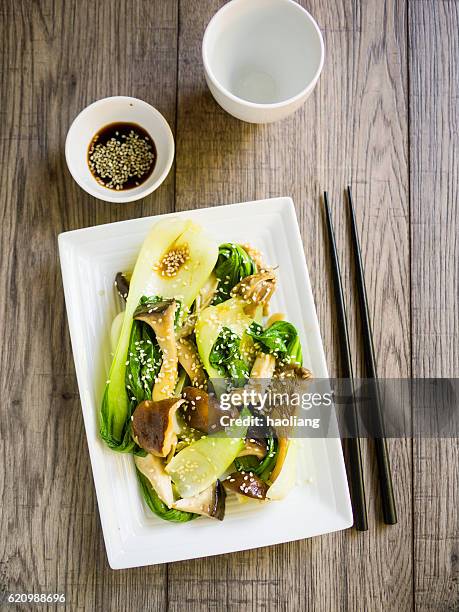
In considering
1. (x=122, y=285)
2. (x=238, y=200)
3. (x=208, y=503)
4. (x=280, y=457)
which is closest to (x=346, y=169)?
(x=238, y=200)

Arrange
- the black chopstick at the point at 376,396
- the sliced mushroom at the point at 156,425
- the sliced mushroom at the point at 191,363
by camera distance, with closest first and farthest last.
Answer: the sliced mushroom at the point at 156,425 → the sliced mushroom at the point at 191,363 → the black chopstick at the point at 376,396

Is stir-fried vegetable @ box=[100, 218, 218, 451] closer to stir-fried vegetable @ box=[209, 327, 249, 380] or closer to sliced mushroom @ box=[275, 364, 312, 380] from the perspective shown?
stir-fried vegetable @ box=[209, 327, 249, 380]

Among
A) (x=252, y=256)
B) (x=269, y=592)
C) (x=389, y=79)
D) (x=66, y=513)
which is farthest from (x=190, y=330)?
(x=389, y=79)

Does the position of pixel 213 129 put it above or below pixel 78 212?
above

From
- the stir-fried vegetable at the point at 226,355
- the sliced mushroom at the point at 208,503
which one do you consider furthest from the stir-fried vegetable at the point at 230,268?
the sliced mushroom at the point at 208,503

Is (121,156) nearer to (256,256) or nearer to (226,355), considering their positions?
(256,256)

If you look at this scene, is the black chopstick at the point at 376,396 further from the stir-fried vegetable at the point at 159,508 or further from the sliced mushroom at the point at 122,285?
the sliced mushroom at the point at 122,285

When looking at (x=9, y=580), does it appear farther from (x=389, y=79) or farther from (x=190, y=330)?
(x=389, y=79)
